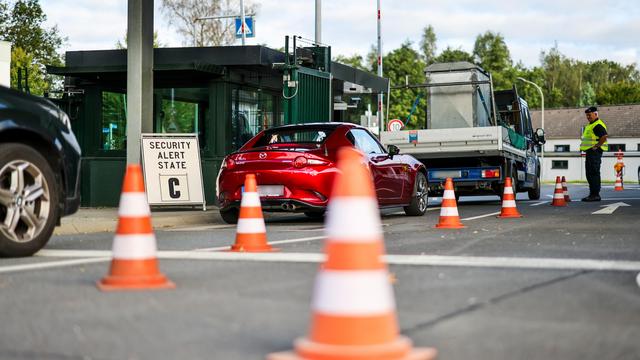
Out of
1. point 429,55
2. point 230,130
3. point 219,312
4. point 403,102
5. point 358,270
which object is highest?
point 429,55

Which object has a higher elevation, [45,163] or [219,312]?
[45,163]

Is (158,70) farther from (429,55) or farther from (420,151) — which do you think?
(429,55)

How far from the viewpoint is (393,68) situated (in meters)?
82.8

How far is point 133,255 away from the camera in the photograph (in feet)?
18.6

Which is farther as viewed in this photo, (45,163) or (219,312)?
(45,163)

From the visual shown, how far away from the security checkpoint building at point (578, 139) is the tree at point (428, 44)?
12556 millimetres

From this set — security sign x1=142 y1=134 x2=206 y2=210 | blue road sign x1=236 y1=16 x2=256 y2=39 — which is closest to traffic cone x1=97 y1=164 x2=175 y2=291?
security sign x1=142 y1=134 x2=206 y2=210

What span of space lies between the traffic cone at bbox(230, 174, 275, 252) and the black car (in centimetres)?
150

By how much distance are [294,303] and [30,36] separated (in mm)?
48075

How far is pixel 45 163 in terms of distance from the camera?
25.2ft

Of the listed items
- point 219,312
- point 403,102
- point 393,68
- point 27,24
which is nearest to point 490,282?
point 219,312

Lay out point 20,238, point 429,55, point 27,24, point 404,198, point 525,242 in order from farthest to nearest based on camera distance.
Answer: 1. point 429,55
2. point 27,24
3. point 404,198
4. point 525,242
5. point 20,238

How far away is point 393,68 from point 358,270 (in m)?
80.4

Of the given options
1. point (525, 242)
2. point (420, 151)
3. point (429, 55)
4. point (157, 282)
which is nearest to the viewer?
point (157, 282)
